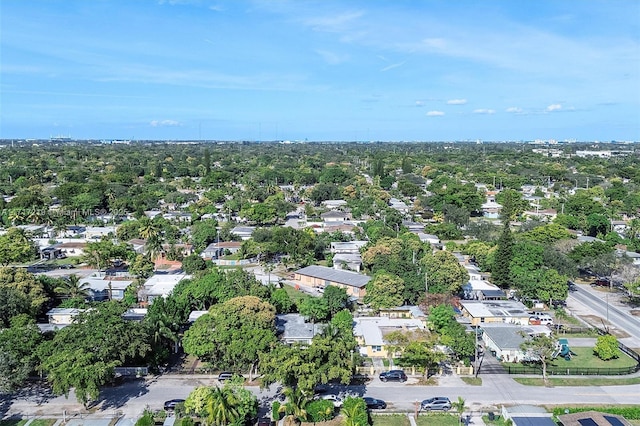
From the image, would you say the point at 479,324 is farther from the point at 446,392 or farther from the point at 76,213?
the point at 76,213

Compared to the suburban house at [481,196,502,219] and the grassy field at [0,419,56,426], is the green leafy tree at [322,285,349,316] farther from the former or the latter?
the suburban house at [481,196,502,219]

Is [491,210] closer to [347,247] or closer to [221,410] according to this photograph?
[347,247]

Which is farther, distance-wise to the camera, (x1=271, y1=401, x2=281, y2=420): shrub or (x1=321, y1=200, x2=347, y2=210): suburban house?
(x1=321, y1=200, x2=347, y2=210): suburban house

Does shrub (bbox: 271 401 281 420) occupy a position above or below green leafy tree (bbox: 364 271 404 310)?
below

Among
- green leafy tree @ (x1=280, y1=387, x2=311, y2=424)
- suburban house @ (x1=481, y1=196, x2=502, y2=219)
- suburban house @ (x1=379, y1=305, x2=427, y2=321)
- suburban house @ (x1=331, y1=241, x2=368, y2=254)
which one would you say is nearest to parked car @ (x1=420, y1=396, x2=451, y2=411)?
green leafy tree @ (x1=280, y1=387, x2=311, y2=424)

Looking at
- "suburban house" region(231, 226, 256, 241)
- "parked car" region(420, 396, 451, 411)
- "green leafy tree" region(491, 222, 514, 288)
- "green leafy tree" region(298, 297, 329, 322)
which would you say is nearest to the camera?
"parked car" region(420, 396, 451, 411)

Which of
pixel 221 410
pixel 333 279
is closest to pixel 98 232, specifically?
pixel 333 279
